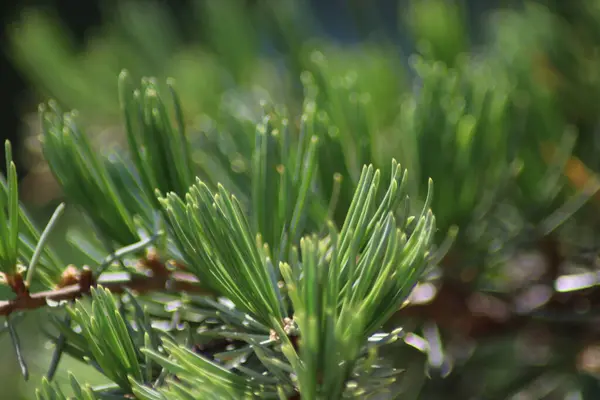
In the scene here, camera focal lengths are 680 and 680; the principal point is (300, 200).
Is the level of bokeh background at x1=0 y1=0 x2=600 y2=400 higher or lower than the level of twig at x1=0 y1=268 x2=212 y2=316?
higher

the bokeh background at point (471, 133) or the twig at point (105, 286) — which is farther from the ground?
the bokeh background at point (471, 133)

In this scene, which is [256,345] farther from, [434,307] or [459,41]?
[459,41]

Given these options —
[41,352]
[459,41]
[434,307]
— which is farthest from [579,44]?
[41,352]

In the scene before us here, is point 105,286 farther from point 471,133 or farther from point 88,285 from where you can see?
point 471,133

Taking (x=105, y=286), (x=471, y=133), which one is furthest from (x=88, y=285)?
(x=471, y=133)

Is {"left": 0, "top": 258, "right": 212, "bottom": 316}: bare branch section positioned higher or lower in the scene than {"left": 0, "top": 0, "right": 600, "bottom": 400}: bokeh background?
lower
